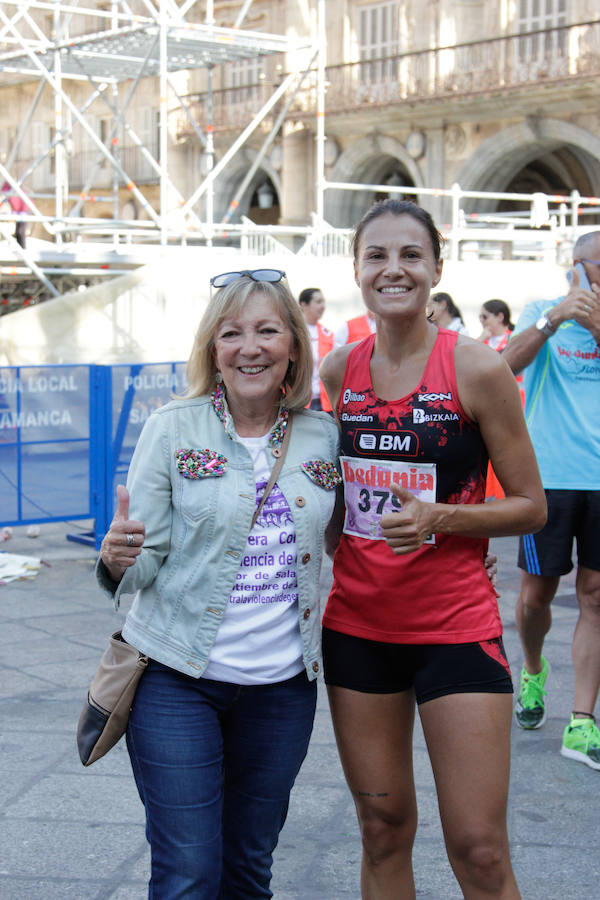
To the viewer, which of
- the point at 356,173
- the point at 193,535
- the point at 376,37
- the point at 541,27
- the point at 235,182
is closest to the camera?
the point at 193,535

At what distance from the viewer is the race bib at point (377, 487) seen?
266 centimetres

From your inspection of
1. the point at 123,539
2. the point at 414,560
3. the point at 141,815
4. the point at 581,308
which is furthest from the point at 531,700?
the point at 123,539

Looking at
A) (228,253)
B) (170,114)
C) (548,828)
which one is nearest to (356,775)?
(548,828)

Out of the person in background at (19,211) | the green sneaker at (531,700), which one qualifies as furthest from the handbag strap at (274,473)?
the person in background at (19,211)

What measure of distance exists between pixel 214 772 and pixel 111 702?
0.25 meters

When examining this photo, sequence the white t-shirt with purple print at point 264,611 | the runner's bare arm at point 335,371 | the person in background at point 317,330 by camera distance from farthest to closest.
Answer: the person in background at point 317,330, the runner's bare arm at point 335,371, the white t-shirt with purple print at point 264,611

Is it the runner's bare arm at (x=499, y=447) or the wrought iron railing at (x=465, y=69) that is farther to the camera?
the wrought iron railing at (x=465, y=69)

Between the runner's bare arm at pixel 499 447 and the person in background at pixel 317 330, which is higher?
the person in background at pixel 317 330

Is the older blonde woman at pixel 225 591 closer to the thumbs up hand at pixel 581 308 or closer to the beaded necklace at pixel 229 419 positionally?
the beaded necklace at pixel 229 419

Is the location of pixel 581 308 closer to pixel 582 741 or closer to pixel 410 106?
pixel 582 741

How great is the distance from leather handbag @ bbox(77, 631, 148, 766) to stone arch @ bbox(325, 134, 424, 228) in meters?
27.6

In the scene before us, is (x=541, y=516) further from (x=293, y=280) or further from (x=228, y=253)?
(x=228, y=253)

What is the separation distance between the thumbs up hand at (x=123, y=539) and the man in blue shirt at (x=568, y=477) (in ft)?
7.53

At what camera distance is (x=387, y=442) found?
2678mm
